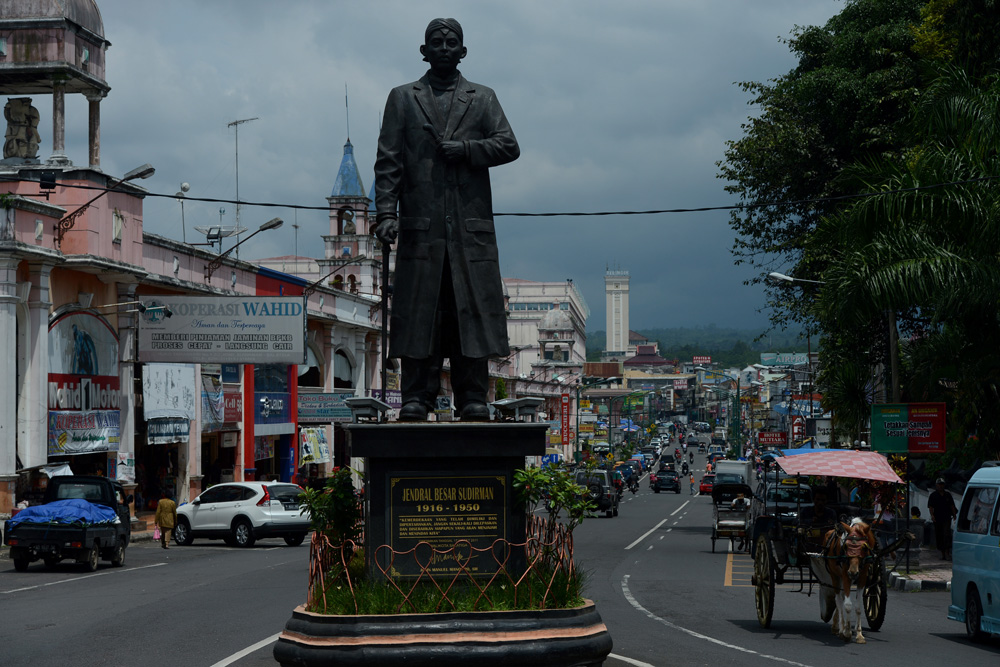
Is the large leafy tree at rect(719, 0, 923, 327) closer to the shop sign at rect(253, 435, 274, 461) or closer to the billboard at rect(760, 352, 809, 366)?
the shop sign at rect(253, 435, 274, 461)

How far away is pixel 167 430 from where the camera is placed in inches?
1384

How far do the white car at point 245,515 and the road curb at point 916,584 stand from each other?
14.1m

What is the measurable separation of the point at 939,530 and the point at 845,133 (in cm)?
1452

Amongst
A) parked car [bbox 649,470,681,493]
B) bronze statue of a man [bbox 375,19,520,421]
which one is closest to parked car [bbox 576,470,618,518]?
parked car [bbox 649,470,681,493]

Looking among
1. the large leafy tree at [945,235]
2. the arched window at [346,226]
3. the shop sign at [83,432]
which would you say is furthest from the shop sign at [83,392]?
the arched window at [346,226]

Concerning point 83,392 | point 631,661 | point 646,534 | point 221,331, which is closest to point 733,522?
point 646,534

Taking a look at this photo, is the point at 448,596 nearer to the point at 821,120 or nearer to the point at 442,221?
the point at 442,221

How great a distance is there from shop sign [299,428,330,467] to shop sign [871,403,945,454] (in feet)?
92.4

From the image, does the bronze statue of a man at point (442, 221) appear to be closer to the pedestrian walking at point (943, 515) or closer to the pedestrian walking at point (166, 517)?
the pedestrian walking at point (943, 515)

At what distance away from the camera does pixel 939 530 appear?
2584 cm

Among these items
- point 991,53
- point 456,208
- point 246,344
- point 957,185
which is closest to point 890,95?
point 991,53

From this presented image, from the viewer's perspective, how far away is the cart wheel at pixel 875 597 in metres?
14.7

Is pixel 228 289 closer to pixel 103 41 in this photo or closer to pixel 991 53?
pixel 103 41

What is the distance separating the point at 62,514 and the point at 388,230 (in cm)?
1460
